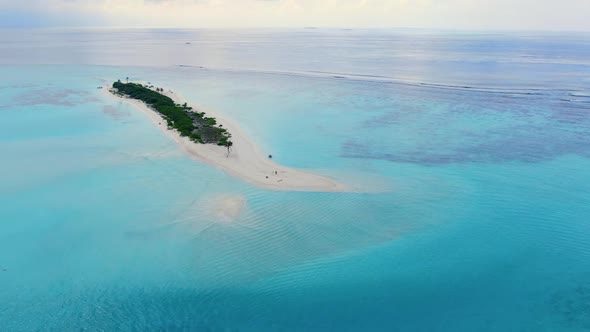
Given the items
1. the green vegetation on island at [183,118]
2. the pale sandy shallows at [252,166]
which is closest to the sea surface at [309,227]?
the pale sandy shallows at [252,166]

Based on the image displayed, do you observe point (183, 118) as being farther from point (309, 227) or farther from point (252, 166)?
point (309, 227)

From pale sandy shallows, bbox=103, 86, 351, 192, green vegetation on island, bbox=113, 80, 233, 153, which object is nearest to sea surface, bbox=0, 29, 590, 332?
pale sandy shallows, bbox=103, 86, 351, 192

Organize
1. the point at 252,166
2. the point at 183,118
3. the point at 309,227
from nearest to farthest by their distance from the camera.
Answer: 1. the point at 309,227
2. the point at 252,166
3. the point at 183,118

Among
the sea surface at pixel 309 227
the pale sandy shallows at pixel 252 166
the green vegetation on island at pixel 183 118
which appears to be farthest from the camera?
the green vegetation on island at pixel 183 118

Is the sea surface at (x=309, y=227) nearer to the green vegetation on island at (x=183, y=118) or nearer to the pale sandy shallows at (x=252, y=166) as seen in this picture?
the pale sandy shallows at (x=252, y=166)

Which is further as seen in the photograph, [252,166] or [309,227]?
[252,166]

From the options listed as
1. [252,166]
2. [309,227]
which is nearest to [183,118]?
[252,166]
